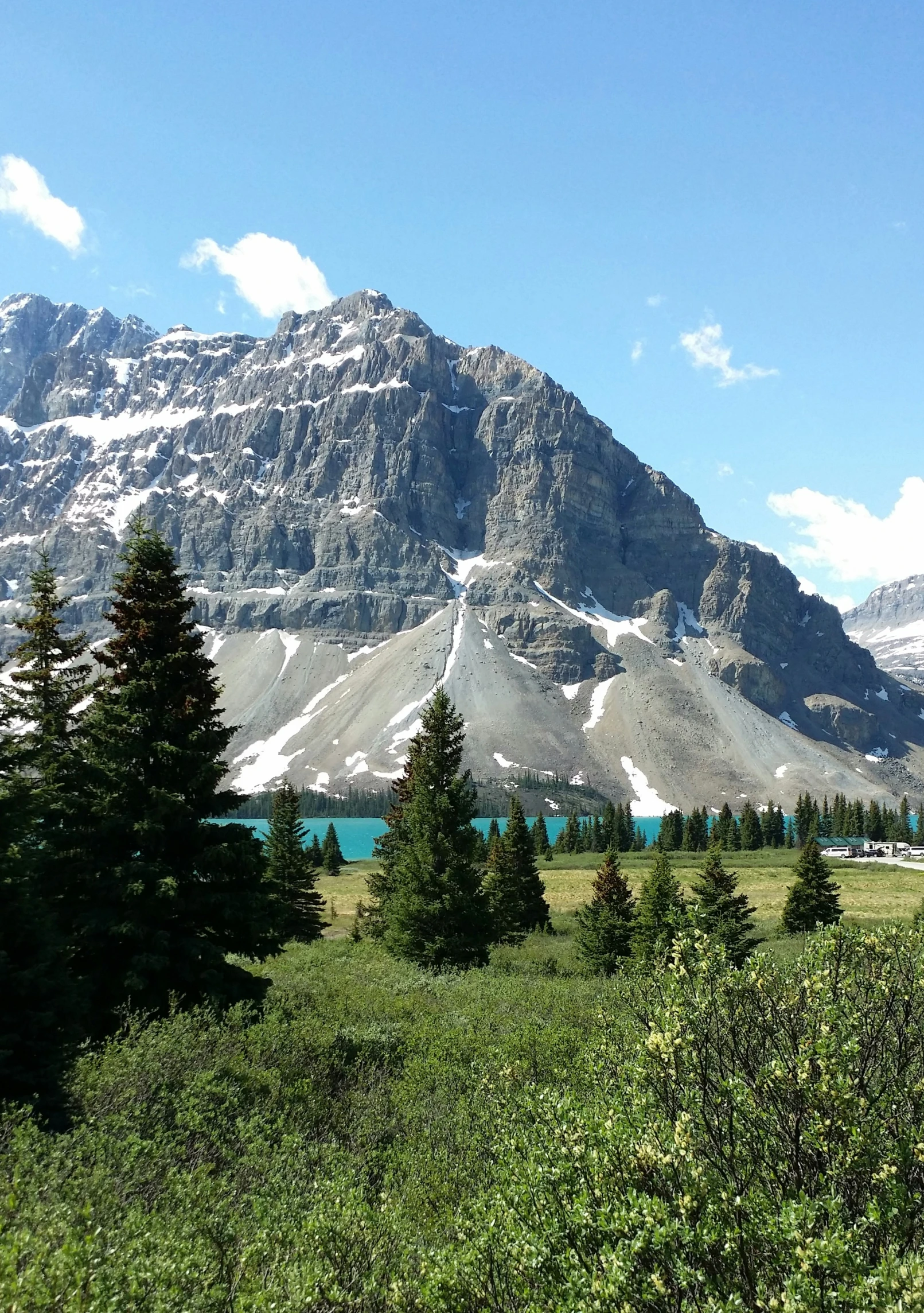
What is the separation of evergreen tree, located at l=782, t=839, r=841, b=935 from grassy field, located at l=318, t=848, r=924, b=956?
1.39 m

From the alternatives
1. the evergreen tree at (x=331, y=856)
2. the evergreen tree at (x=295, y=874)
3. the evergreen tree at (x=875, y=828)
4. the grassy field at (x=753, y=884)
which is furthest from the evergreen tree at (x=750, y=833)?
the evergreen tree at (x=295, y=874)

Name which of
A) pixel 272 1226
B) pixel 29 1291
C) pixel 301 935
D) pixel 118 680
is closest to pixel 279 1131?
pixel 272 1226

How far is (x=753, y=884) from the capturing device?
6931 cm

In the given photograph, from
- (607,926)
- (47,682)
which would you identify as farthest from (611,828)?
(47,682)

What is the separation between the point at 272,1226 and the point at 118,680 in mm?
13095

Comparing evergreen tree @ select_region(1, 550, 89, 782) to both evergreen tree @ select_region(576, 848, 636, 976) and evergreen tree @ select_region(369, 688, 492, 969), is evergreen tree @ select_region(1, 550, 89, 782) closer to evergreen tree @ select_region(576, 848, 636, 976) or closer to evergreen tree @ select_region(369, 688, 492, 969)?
evergreen tree @ select_region(369, 688, 492, 969)

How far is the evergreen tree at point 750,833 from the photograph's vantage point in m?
117

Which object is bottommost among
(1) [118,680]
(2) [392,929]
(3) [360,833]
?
(3) [360,833]

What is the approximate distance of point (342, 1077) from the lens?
1327cm

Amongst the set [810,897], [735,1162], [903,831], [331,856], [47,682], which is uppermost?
[47,682]

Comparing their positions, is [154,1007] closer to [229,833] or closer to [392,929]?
[229,833]

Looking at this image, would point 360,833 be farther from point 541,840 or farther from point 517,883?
point 517,883

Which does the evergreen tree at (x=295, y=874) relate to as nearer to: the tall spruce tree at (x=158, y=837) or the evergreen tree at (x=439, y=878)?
the evergreen tree at (x=439, y=878)

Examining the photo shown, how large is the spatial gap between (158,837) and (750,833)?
116669 mm
